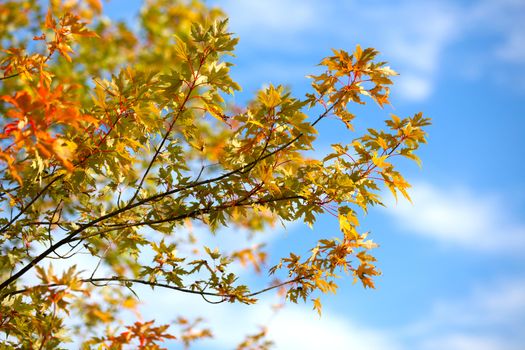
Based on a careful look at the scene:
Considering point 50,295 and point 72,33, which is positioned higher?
point 72,33

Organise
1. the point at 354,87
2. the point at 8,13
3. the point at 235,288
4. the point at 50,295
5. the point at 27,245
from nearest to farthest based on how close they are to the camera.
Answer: the point at 50,295, the point at 354,87, the point at 235,288, the point at 27,245, the point at 8,13

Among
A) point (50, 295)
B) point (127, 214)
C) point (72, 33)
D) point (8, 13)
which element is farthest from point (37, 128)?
point (8, 13)

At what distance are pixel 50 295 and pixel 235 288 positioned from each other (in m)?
1.20

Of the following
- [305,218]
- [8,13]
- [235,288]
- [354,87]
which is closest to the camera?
[354,87]

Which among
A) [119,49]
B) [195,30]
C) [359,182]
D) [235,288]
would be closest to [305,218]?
[359,182]

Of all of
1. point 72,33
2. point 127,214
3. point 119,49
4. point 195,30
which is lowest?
point 127,214

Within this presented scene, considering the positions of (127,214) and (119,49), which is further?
(119,49)

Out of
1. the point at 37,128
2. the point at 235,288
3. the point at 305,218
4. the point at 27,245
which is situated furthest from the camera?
the point at 27,245

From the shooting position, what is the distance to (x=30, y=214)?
375cm

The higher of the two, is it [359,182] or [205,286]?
[359,182]

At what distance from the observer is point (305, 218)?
3.07 m

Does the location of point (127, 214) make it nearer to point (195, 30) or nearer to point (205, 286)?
point (205, 286)

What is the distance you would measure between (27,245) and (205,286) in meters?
1.37

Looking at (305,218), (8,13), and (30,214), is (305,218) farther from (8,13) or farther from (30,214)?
(8,13)
